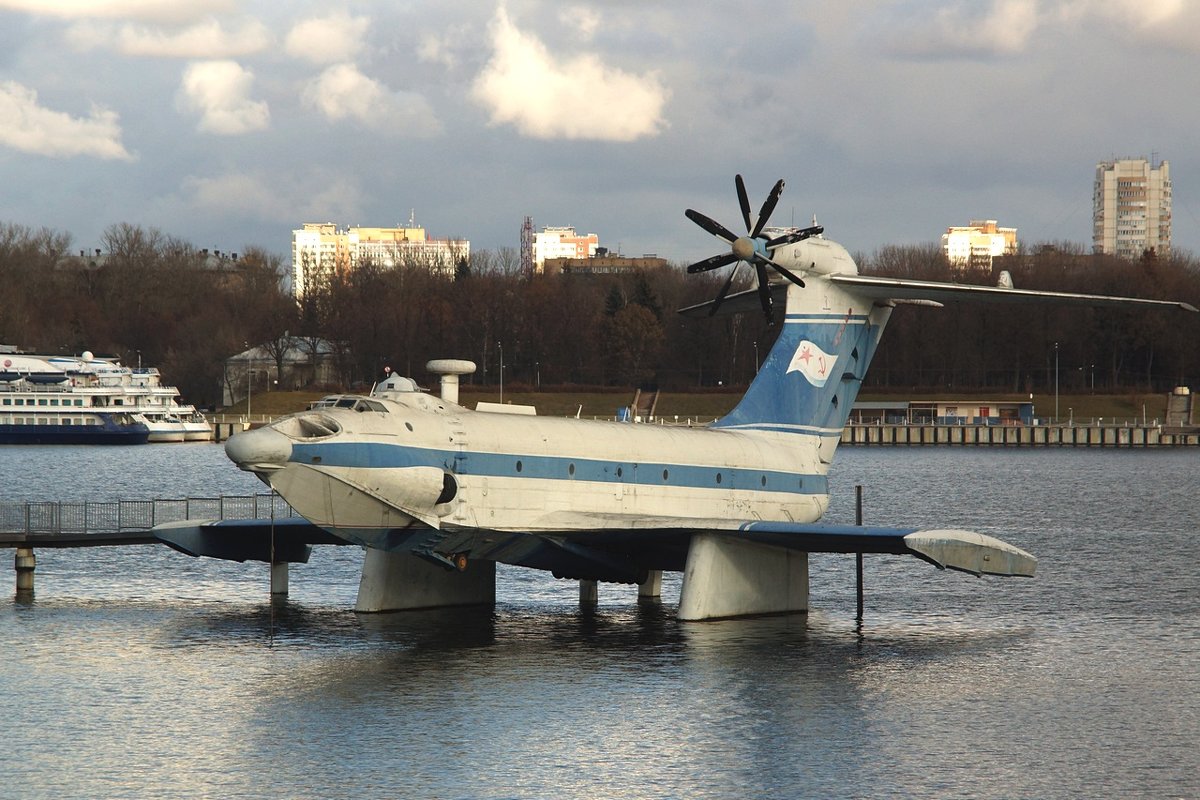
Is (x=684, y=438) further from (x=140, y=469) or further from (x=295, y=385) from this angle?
(x=295, y=385)

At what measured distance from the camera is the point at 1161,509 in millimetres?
75625

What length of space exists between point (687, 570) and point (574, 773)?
39.0 ft

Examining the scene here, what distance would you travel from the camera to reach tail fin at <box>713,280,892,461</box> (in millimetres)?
36812

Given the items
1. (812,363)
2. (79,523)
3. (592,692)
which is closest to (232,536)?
(79,523)

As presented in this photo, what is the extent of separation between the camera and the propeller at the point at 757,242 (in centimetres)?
3362

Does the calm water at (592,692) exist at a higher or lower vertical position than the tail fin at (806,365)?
lower

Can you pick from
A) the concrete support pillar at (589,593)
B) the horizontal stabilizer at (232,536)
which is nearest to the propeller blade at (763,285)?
the concrete support pillar at (589,593)

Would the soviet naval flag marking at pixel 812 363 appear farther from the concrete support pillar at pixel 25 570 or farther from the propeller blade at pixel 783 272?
the concrete support pillar at pixel 25 570

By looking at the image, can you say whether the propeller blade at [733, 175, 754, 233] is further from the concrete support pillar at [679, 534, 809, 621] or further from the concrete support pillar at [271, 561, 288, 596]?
the concrete support pillar at [271, 561, 288, 596]

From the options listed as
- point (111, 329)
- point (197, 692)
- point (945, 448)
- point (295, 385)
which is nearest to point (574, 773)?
point (197, 692)

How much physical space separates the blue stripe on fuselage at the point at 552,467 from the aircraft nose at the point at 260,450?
291mm

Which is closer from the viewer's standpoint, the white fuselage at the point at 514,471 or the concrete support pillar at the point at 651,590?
the white fuselage at the point at 514,471

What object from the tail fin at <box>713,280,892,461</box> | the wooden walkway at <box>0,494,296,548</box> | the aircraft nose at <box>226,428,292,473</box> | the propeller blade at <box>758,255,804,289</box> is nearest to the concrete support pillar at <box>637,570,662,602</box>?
the tail fin at <box>713,280,892,461</box>

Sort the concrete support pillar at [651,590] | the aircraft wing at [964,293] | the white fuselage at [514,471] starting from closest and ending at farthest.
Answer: the white fuselage at [514,471] < the aircraft wing at [964,293] < the concrete support pillar at [651,590]
